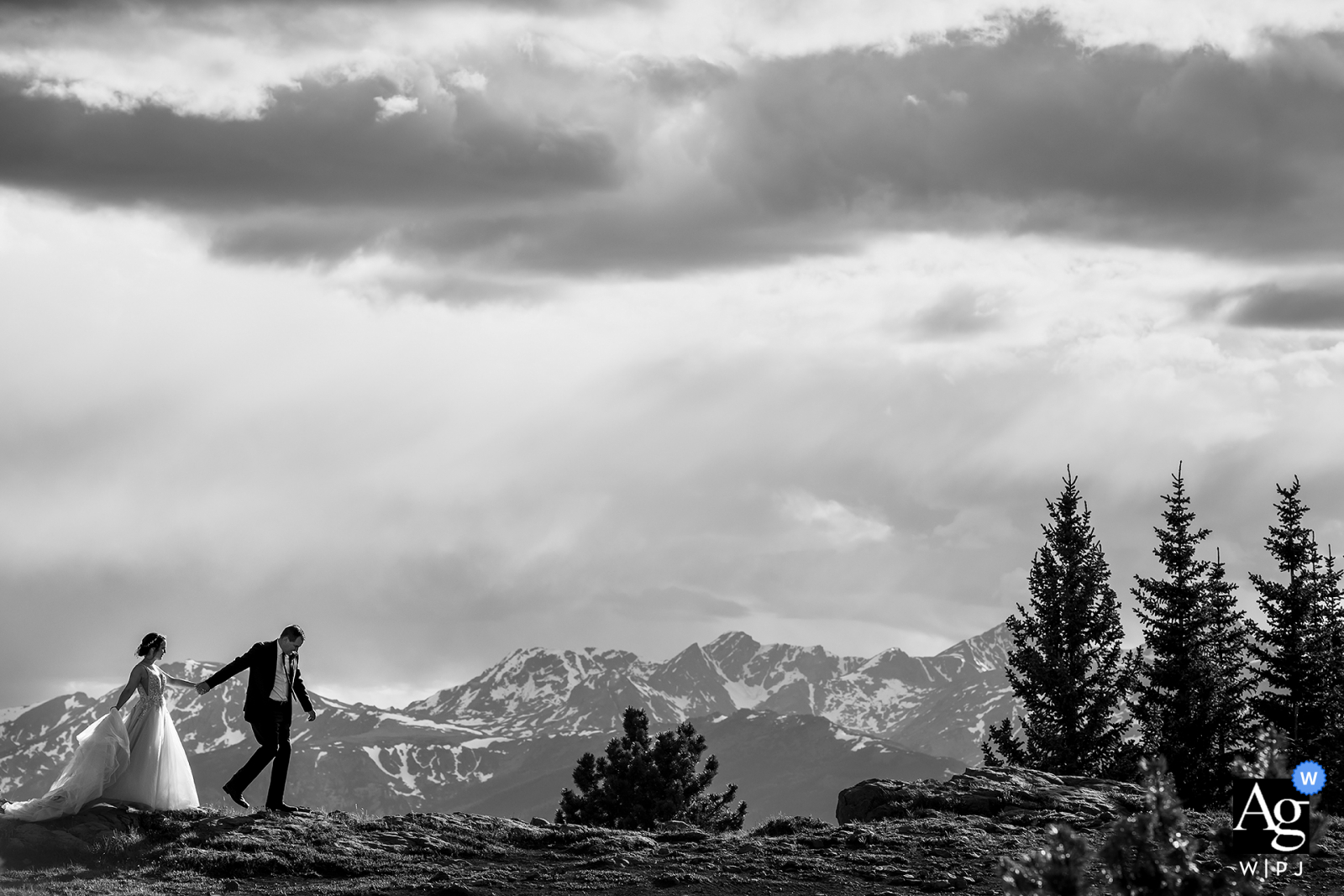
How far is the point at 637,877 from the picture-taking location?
75.6ft

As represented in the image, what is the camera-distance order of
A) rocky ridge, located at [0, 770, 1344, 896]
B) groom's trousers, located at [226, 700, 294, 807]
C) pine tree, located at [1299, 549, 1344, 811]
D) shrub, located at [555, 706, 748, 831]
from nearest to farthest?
rocky ridge, located at [0, 770, 1344, 896]
groom's trousers, located at [226, 700, 294, 807]
pine tree, located at [1299, 549, 1344, 811]
shrub, located at [555, 706, 748, 831]

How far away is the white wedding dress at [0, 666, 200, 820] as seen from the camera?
79.7 ft

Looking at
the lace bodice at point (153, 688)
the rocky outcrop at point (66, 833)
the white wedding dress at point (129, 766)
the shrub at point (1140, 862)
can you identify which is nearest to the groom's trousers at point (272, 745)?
the white wedding dress at point (129, 766)

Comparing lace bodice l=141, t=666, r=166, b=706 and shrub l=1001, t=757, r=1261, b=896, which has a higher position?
lace bodice l=141, t=666, r=166, b=706

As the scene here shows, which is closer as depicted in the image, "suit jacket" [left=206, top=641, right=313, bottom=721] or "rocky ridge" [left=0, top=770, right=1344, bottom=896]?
"rocky ridge" [left=0, top=770, right=1344, bottom=896]

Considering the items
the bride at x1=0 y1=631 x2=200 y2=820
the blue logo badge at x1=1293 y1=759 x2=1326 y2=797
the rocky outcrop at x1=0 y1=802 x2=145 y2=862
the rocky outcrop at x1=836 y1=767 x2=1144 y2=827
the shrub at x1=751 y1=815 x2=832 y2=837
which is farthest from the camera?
the rocky outcrop at x1=836 y1=767 x2=1144 y2=827

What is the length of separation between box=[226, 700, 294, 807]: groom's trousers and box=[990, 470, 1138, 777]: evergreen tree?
37.4 m

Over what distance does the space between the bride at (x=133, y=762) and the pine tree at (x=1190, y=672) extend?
38.1 m

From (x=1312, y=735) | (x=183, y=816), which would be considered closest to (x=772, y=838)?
(x=183, y=816)

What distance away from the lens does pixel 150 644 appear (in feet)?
84.3

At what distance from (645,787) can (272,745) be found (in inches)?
2132

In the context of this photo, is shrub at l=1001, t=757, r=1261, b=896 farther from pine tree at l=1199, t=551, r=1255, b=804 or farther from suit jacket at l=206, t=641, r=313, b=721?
pine tree at l=1199, t=551, r=1255, b=804

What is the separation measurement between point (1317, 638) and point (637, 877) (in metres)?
41.8

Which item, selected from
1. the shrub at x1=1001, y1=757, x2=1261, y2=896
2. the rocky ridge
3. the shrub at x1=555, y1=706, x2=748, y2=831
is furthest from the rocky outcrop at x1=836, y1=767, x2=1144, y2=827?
the shrub at x1=555, y1=706, x2=748, y2=831
